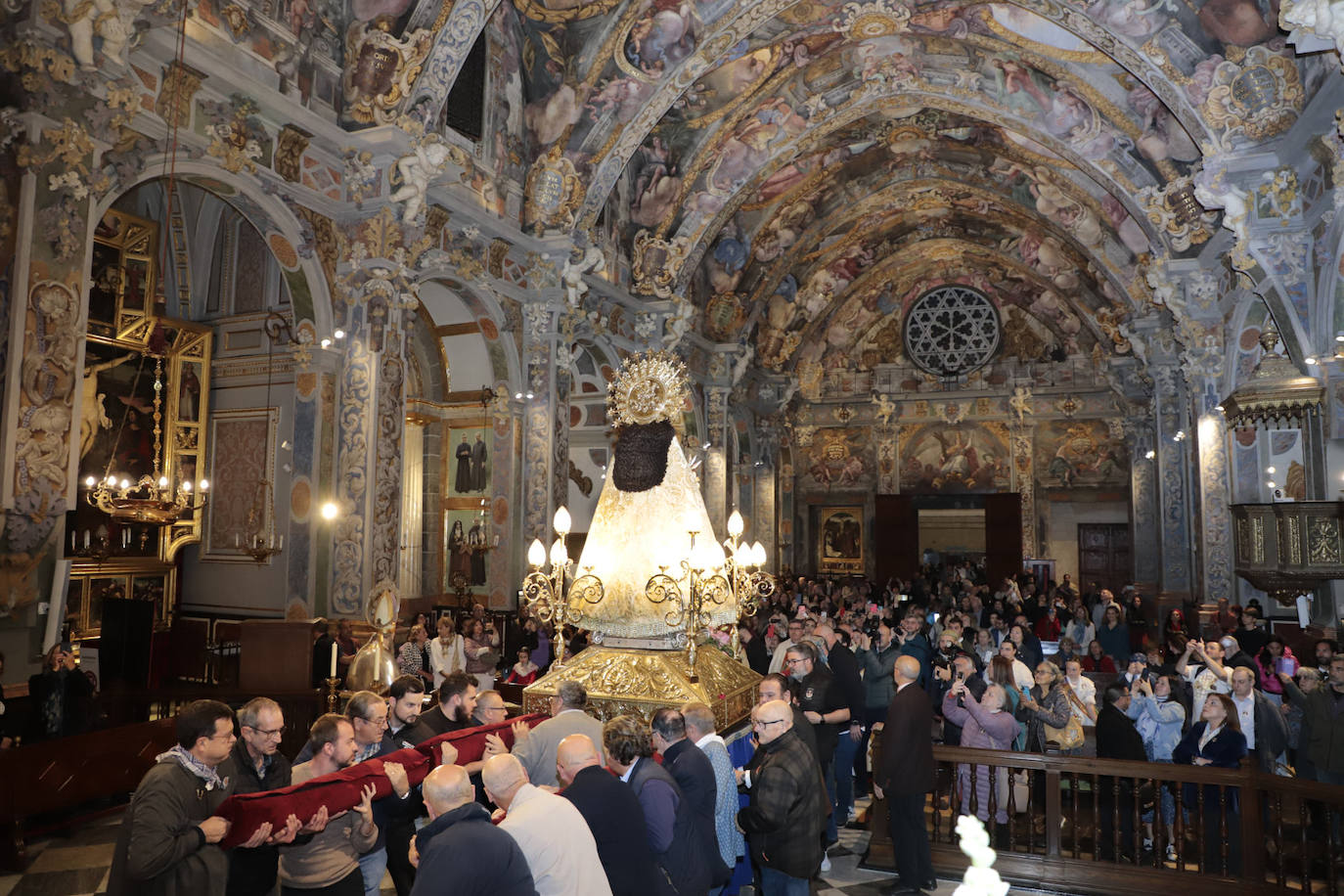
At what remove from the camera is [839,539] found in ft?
87.9

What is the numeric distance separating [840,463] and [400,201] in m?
18.8

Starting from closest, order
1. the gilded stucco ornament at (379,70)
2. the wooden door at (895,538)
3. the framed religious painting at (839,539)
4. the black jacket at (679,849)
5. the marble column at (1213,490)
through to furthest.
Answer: the black jacket at (679,849) → the gilded stucco ornament at (379,70) → the marble column at (1213,490) → the wooden door at (895,538) → the framed religious painting at (839,539)

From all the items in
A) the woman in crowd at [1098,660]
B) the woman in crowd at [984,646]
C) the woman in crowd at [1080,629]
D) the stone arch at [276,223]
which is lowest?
the woman in crowd at [1098,660]

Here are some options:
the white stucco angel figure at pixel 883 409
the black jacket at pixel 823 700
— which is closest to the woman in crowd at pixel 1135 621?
the black jacket at pixel 823 700

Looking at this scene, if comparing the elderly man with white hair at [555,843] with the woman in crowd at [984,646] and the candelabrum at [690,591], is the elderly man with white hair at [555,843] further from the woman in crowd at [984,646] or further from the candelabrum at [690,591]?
the woman in crowd at [984,646]

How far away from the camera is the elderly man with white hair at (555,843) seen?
3.16 metres

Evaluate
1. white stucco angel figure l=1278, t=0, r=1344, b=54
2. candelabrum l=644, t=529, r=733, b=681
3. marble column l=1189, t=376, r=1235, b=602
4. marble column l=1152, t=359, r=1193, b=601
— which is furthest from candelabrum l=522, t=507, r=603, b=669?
marble column l=1152, t=359, r=1193, b=601

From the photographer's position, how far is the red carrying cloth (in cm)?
346

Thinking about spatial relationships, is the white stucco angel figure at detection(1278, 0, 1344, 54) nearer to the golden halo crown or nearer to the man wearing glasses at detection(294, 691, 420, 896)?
the golden halo crown

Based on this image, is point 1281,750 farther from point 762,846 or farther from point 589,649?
point 589,649

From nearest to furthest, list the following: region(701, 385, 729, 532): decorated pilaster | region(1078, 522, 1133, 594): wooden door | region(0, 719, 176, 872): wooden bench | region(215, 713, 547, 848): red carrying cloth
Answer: region(215, 713, 547, 848): red carrying cloth < region(0, 719, 176, 872): wooden bench < region(701, 385, 729, 532): decorated pilaster < region(1078, 522, 1133, 594): wooden door

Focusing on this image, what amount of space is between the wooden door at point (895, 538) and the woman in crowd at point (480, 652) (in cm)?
1721

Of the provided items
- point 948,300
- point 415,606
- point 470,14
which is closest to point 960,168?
point 948,300

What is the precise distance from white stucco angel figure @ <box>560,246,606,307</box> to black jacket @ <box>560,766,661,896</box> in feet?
36.3
